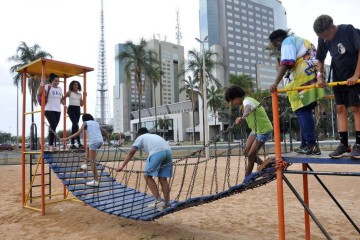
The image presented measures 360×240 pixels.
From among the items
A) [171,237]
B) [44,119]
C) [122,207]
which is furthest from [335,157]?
[44,119]

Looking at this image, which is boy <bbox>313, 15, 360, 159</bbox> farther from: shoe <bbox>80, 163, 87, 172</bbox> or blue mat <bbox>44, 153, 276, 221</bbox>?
shoe <bbox>80, 163, 87, 172</bbox>

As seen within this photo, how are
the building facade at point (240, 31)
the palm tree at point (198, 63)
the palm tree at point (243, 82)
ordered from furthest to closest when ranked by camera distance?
the building facade at point (240, 31) < the palm tree at point (243, 82) < the palm tree at point (198, 63)

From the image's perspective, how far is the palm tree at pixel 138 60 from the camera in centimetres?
3244

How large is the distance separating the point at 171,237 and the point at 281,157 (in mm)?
2517

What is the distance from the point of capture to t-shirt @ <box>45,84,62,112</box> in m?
7.76

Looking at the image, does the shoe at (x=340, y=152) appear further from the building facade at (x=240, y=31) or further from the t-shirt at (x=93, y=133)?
the building facade at (x=240, y=31)

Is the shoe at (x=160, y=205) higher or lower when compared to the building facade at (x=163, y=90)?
lower

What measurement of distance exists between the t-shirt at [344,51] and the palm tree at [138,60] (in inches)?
1145

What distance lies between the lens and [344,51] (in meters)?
3.52

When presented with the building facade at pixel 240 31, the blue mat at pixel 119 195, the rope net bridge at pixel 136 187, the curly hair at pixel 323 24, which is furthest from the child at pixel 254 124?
the building facade at pixel 240 31

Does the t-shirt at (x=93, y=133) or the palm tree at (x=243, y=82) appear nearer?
the t-shirt at (x=93, y=133)

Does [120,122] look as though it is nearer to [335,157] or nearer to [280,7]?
[280,7]

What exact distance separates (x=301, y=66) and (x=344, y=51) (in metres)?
0.58

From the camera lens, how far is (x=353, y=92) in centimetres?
345
